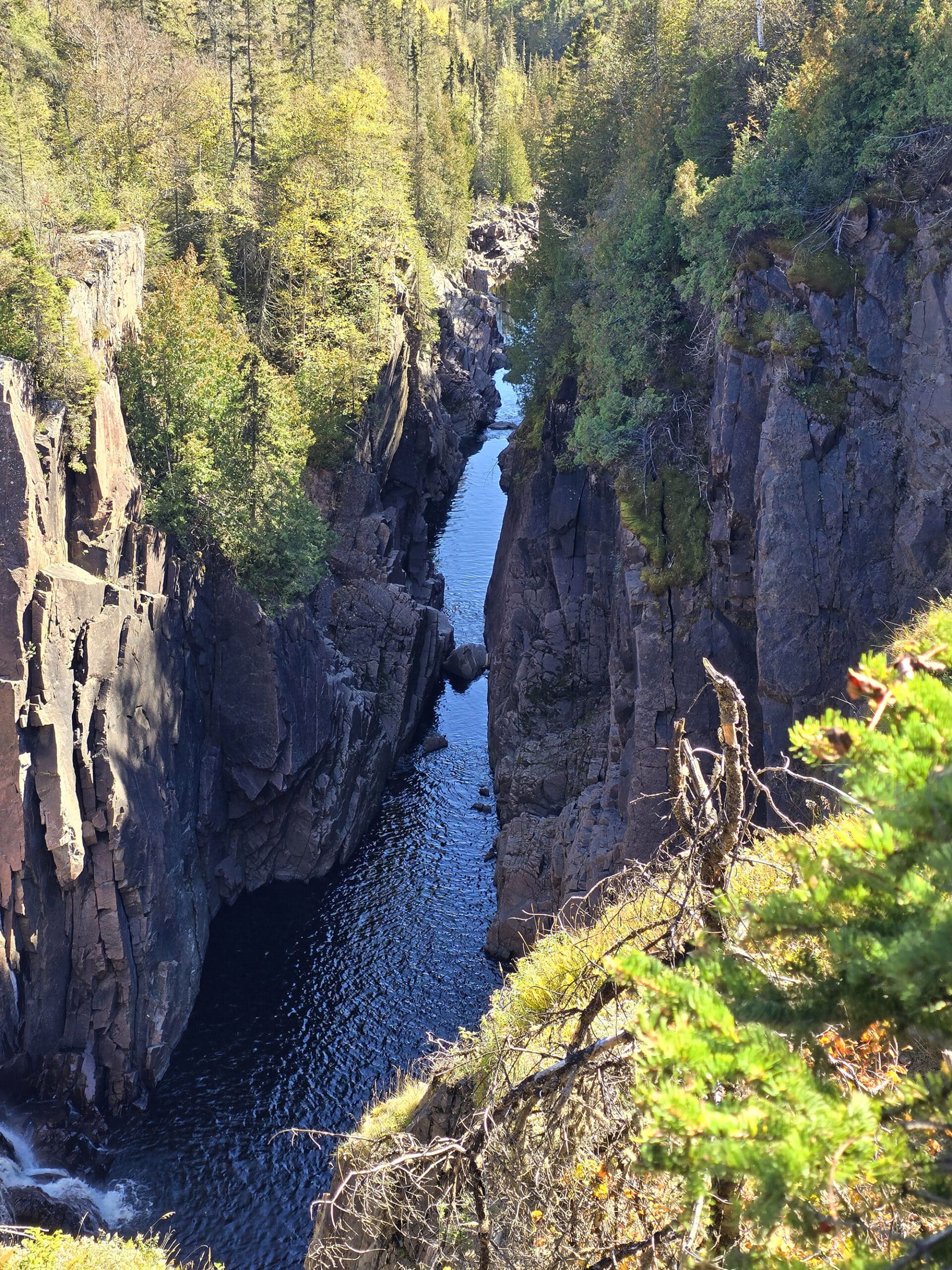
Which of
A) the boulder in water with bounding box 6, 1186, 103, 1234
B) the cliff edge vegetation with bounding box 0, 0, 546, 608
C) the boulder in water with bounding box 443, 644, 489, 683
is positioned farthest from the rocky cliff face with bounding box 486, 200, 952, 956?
the boulder in water with bounding box 443, 644, 489, 683

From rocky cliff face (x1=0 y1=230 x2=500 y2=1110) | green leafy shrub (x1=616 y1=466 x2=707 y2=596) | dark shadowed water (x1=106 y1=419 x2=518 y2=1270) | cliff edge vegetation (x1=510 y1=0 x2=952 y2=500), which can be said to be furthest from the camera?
green leafy shrub (x1=616 y1=466 x2=707 y2=596)

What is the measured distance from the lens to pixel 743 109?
98.9ft

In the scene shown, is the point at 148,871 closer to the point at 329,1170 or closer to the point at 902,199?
the point at 329,1170

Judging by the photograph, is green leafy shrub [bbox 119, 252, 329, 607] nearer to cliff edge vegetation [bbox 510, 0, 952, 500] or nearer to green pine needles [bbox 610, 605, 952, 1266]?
cliff edge vegetation [bbox 510, 0, 952, 500]

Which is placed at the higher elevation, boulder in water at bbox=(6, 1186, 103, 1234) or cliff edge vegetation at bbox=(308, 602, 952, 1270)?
cliff edge vegetation at bbox=(308, 602, 952, 1270)

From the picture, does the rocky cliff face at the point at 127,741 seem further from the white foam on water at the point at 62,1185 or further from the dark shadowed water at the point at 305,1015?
the white foam on water at the point at 62,1185

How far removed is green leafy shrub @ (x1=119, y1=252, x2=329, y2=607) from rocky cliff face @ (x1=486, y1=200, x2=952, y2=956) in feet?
39.6

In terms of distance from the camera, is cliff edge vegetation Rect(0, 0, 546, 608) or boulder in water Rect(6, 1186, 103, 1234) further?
cliff edge vegetation Rect(0, 0, 546, 608)

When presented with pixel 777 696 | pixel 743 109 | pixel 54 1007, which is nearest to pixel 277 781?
pixel 54 1007

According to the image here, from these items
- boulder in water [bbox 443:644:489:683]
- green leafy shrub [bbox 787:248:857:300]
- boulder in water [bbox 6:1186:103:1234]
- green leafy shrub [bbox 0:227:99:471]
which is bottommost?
boulder in water [bbox 6:1186:103:1234]

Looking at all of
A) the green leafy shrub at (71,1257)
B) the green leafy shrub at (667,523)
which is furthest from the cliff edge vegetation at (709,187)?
the green leafy shrub at (71,1257)

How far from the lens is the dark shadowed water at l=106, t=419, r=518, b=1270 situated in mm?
23578

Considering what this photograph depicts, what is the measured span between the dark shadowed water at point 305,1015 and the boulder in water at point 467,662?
23.7 feet

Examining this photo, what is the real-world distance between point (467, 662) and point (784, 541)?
26.6 m
